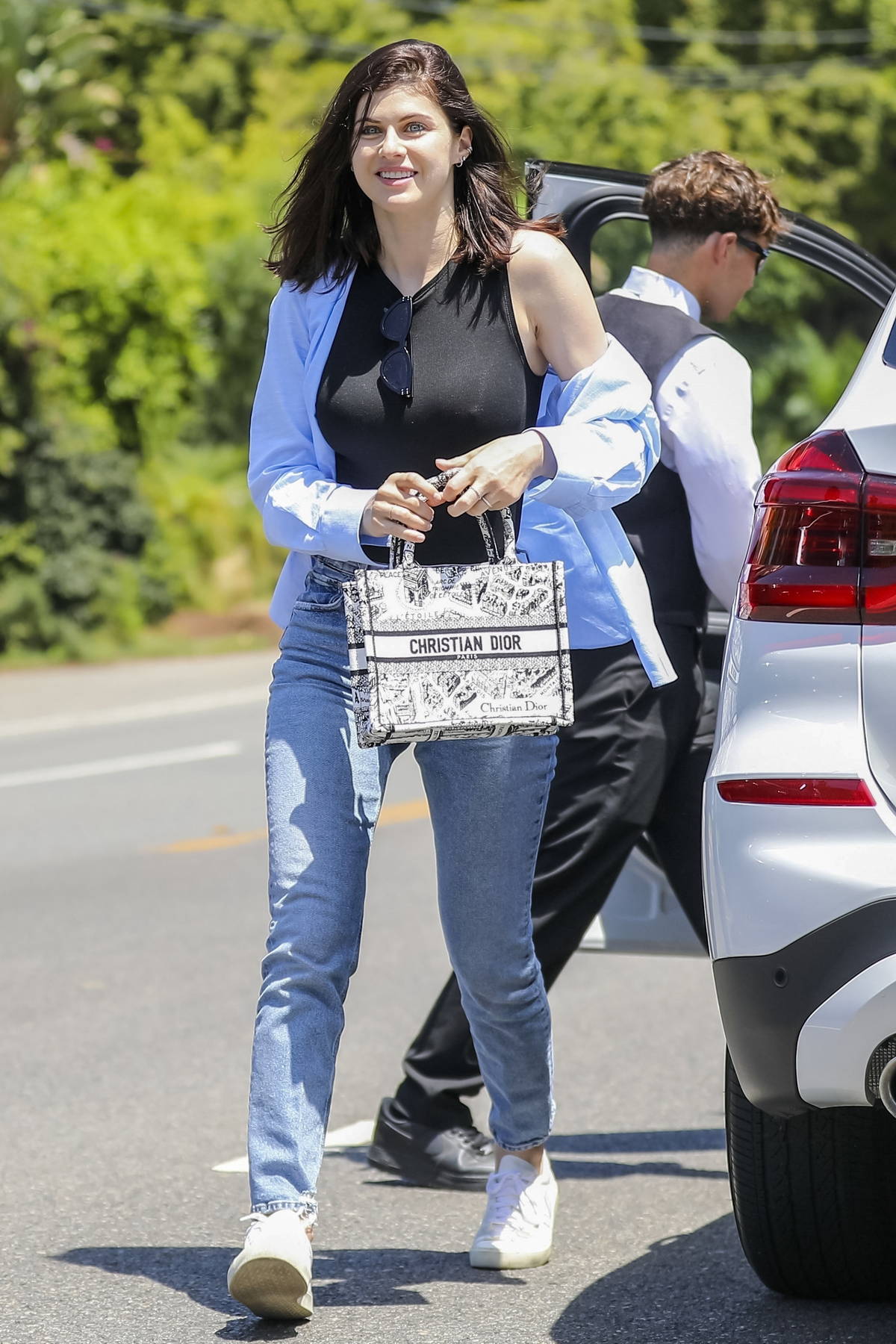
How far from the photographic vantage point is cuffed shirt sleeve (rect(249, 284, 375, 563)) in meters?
3.17

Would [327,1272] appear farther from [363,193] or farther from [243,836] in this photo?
[243,836]

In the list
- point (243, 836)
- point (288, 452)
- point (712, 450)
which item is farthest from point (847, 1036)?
point (243, 836)

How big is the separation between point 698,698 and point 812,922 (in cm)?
132

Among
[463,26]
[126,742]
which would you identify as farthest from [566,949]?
[463,26]

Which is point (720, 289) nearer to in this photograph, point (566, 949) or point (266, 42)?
point (566, 949)

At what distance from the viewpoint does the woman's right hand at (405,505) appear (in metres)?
3.01

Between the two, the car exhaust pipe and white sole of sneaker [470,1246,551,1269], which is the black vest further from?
the car exhaust pipe

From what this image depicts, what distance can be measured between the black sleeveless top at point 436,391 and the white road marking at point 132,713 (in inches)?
407

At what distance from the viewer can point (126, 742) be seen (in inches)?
491

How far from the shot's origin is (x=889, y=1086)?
102 inches

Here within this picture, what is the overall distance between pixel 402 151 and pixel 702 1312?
6.17ft

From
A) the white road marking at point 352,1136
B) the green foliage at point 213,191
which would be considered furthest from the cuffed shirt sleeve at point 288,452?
the green foliage at point 213,191

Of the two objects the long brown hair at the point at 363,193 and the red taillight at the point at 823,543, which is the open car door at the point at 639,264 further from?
the red taillight at the point at 823,543

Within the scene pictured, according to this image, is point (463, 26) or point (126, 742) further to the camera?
point (463, 26)
